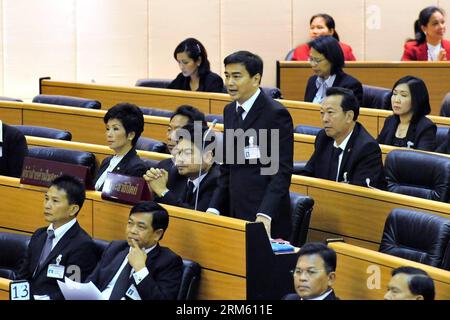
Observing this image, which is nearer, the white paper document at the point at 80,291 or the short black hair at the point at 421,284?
the short black hair at the point at 421,284

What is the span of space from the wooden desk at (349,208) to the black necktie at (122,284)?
1.21 metres

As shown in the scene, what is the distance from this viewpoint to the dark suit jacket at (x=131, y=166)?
5.31 m

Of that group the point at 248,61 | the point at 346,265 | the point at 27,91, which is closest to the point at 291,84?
the point at 27,91

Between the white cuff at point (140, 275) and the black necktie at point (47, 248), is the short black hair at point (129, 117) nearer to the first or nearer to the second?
the black necktie at point (47, 248)

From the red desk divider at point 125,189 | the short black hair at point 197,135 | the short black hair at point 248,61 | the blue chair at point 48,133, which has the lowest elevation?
the red desk divider at point 125,189

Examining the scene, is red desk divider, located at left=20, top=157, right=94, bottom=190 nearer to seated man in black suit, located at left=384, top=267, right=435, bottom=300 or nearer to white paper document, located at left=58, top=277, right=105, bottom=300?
white paper document, located at left=58, top=277, right=105, bottom=300

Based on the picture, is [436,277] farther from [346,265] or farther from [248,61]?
[248,61]

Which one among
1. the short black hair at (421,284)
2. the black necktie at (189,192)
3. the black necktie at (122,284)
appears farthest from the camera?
the black necktie at (189,192)

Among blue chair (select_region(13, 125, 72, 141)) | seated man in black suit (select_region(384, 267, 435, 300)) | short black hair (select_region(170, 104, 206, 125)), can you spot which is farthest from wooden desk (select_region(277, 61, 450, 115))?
seated man in black suit (select_region(384, 267, 435, 300))

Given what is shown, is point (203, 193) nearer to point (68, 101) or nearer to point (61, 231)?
point (61, 231)

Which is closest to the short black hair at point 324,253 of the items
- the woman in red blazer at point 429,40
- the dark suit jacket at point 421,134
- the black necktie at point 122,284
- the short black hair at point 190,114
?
the black necktie at point 122,284

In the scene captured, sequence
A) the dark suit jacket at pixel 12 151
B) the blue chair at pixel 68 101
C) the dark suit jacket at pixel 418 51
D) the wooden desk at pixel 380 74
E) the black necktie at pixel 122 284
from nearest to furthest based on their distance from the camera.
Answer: the black necktie at pixel 122 284
the dark suit jacket at pixel 12 151
the blue chair at pixel 68 101
the wooden desk at pixel 380 74
the dark suit jacket at pixel 418 51

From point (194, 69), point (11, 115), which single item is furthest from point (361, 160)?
point (11, 115)
